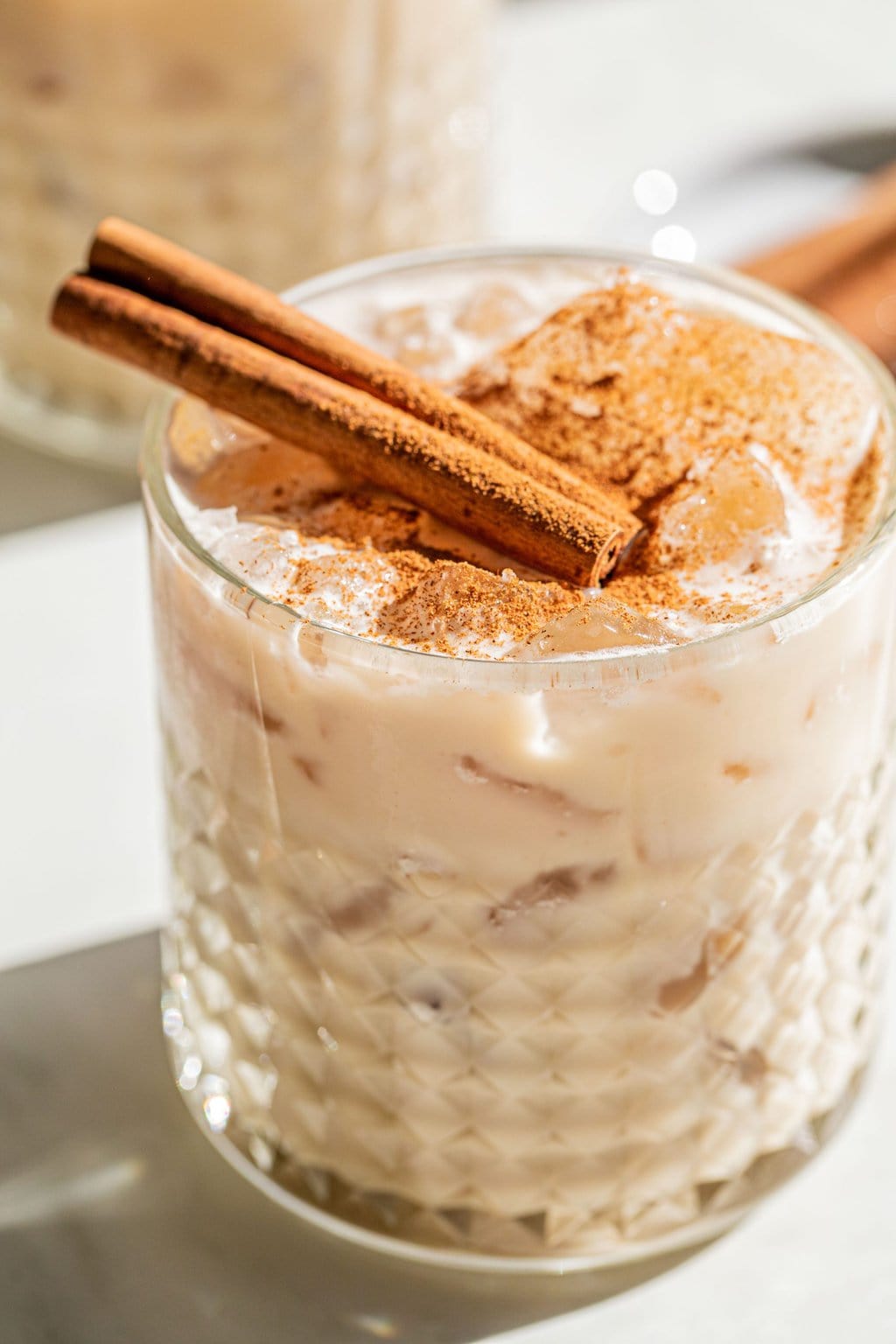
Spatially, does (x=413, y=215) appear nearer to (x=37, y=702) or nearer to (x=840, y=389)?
(x=37, y=702)

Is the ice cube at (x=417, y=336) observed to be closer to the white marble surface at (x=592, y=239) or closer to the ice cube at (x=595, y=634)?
the ice cube at (x=595, y=634)

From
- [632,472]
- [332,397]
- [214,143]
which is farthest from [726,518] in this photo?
[214,143]

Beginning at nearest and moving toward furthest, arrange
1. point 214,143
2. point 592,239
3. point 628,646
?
point 628,646 → point 214,143 → point 592,239

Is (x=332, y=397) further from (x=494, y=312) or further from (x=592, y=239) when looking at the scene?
(x=592, y=239)

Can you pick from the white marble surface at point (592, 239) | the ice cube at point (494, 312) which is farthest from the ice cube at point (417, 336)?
the white marble surface at point (592, 239)

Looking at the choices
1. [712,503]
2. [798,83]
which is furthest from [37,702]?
[798,83]
